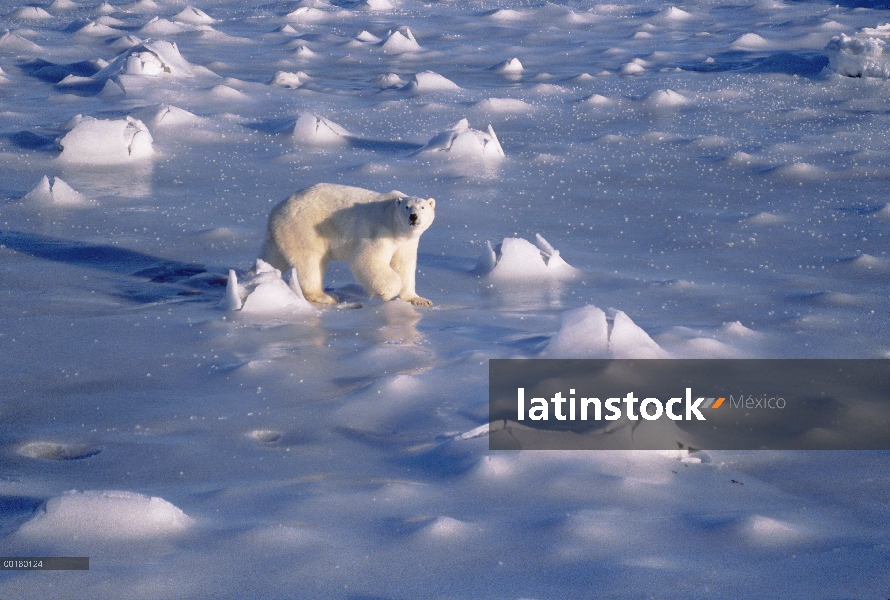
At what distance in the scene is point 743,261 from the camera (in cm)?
572

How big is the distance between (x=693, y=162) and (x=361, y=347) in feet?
15.5

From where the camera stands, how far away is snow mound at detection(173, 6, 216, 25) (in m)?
14.9

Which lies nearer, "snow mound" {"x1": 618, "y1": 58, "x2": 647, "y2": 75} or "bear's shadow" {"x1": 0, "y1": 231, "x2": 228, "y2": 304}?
"bear's shadow" {"x1": 0, "y1": 231, "x2": 228, "y2": 304}

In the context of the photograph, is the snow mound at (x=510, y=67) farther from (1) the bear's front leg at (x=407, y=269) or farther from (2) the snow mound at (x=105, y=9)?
(1) the bear's front leg at (x=407, y=269)

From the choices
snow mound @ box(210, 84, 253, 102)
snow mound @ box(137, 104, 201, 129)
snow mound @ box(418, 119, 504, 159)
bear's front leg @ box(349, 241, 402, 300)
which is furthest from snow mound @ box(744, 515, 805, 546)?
snow mound @ box(210, 84, 253, 102)

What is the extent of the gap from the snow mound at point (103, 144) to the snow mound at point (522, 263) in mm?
3824

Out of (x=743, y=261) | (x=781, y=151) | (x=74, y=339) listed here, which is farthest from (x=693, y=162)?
(x=74, y=339)

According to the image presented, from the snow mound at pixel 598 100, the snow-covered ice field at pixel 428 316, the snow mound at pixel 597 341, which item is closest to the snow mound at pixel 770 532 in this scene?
the snow-covered ice field at pixel 428 316

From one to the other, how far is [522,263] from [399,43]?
8.57m

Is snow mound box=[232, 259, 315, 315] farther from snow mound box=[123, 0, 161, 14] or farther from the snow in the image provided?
snow mound box=[123, 0, 161, 14]

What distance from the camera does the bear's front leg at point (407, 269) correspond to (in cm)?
→ 484

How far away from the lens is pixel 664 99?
10094 millimetres

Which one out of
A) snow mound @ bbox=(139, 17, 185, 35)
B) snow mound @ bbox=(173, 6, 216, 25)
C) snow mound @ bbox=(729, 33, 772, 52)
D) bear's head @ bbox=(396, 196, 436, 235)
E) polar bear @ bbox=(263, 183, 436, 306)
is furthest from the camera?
snow mound @ bbox=(173, 6, 216, 25)

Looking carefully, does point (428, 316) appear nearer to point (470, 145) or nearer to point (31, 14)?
point (470, 145)
